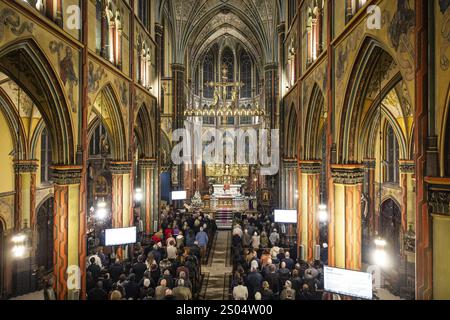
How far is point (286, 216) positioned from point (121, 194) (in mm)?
8201

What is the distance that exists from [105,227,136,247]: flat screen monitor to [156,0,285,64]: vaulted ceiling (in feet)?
57.5

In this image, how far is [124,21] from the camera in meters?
15.0

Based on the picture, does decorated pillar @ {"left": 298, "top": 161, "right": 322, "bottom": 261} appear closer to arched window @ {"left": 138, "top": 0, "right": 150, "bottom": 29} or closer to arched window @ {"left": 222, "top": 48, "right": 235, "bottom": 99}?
arched window @ {"left": 138, "top": 0, "right": 150, "bottom": 29}

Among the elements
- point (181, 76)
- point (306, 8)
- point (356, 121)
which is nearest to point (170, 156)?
point (181, 76)

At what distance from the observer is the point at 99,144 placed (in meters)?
23.2

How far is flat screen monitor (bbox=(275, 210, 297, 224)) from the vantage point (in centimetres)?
1684

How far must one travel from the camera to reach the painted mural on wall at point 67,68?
931 cm

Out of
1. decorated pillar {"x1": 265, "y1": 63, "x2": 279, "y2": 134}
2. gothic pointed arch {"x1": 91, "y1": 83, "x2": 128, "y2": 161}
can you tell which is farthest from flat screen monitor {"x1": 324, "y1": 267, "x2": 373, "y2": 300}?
decorated pillar {"x1": 265, "y1": 63, "x2": 279, "y2": 134}

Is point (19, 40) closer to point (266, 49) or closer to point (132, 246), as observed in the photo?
point (132, 246)

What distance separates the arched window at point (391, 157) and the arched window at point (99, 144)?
18033 millimetres

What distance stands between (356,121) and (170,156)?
76.1 ft

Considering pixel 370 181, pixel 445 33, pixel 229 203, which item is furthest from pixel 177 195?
pixel 445 33

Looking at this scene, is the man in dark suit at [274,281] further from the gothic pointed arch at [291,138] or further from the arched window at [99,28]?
the gothic pointed arch at [291,138]

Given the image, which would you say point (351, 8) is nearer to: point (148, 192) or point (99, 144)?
point (148, 192)
